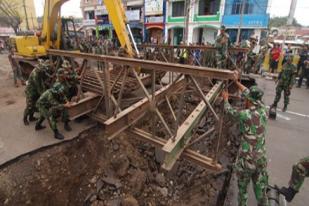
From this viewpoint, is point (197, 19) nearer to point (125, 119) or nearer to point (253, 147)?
point (125, 119)

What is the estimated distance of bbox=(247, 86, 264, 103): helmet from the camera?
2.34 m

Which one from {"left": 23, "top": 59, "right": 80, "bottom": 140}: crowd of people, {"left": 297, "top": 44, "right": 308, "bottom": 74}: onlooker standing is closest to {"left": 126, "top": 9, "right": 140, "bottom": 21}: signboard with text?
{"left": 297, "top": 44, "right": 308, "bottom": 74}: onlooker standing

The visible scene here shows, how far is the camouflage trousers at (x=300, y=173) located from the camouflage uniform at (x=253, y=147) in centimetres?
46

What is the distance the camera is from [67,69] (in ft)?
13.2

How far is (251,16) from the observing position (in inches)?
613

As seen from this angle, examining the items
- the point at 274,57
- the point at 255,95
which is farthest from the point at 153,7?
the point at 255,95

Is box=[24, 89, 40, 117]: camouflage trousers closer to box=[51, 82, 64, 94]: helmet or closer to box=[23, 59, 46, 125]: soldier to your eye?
box=[23, 59, 46, 125]: soldier

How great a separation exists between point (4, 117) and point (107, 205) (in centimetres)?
362

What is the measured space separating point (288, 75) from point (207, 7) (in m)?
15.3

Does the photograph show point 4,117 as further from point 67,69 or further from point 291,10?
point 291,10

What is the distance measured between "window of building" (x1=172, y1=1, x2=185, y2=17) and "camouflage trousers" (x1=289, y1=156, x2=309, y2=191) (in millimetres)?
19337

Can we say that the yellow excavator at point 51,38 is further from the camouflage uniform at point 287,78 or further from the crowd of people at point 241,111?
the camouflage uniform at point 287,78

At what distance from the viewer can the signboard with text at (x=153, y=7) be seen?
1983 cm

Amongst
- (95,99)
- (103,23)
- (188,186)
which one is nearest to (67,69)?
(95,99)
